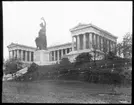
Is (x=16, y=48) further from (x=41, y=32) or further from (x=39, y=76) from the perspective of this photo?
(x=39, y=76)

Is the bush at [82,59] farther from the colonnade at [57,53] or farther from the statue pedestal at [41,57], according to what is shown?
the colonnade at [57,53]

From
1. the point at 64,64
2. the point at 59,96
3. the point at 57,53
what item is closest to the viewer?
the point at 59,96

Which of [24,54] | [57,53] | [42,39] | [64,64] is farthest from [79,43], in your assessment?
[24,54]

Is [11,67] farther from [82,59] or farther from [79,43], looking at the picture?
[79,43]

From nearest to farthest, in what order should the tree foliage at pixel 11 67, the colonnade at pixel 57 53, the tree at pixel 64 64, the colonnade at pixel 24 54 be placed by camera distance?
1. the tree at pixel 64 64
2. the tree foliage at pixel 11 67
3. the colonnade at pixel 24 54
4. the colonnade at pixel 57 53

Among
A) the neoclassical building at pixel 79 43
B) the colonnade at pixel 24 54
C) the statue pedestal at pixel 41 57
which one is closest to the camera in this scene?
the statue pedestal at pixel 41 57

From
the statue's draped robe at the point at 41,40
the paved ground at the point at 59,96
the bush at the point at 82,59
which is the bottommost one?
the paved ground at the point at 59,96

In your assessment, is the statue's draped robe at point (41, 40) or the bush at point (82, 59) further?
the statue's draped robe at point (41, 40)

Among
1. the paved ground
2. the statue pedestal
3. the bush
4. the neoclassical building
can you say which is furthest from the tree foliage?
the paved ground

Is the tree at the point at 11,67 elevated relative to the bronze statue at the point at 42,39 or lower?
lower

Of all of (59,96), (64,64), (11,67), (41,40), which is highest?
(41,40)

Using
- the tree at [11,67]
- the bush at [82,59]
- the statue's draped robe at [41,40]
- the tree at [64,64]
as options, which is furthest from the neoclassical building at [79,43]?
the tree at [11,67]
